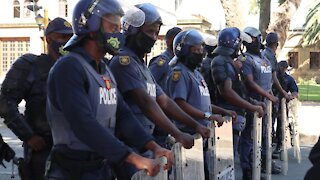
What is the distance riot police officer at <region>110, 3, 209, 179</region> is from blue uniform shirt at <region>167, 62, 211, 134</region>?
733 mm

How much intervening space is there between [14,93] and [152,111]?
1113 millimetres

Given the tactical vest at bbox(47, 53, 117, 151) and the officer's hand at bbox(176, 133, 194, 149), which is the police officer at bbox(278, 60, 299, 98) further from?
the tactical vest at bbox(47, 53, 117, 151)

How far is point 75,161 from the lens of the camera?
3.28 metres

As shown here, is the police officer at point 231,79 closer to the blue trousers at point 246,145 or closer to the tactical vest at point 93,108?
the blue trousers at point 246,145

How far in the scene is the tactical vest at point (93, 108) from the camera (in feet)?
10.6

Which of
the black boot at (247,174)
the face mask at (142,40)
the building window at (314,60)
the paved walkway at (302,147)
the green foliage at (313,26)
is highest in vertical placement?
the green foliage at (313,26)

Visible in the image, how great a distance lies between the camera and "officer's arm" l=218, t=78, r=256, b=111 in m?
6.79

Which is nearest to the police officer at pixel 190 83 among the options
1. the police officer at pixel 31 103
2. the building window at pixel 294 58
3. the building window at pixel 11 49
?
the police officer at pixel 31 103

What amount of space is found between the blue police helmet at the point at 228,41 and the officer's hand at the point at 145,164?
422cm

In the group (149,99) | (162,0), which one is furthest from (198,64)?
(162,0)

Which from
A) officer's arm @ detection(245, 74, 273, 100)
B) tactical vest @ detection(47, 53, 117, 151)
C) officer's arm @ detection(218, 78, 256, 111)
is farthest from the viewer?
officer's arm @ detection(245, 74, 273, 100)

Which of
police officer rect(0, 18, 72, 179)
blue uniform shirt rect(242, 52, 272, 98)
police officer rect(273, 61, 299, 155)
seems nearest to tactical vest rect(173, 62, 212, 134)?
police officer rect(0, 18, 72, 179)

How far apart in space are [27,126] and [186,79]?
172cm

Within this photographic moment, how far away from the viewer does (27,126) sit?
448cm
